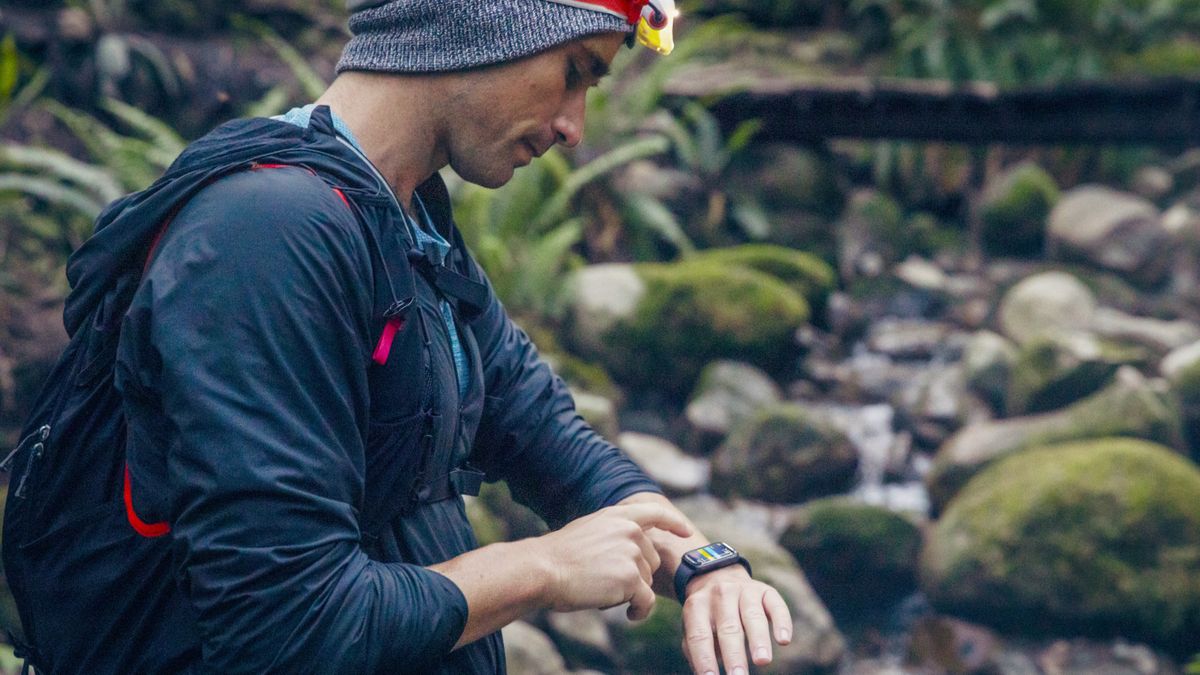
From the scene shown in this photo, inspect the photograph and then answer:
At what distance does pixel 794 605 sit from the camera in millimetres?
6031

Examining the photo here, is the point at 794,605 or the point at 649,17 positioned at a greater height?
the point at 649,17

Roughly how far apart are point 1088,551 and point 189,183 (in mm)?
5871

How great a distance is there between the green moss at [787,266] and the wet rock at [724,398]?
51.9 inches

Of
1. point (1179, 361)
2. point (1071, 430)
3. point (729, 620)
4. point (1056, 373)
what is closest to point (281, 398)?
point (729, 620)

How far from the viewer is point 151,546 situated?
4.47ft

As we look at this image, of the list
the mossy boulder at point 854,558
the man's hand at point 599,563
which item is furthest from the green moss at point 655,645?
the man's hand at point 599,563

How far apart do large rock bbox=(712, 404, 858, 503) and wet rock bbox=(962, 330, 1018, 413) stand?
4.53ft

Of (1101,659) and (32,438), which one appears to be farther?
(1101,659)

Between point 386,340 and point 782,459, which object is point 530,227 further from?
point 386,340

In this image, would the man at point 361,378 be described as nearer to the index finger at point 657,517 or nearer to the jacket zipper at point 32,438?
the index finger at point 657,517

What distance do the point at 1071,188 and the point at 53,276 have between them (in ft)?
33.2

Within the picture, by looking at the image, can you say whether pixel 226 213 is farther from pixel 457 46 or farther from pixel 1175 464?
pixel 1175 464

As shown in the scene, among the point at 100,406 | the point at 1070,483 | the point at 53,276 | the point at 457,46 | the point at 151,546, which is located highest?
the point at 457,46

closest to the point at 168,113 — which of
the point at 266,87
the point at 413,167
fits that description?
the point at 266,87
